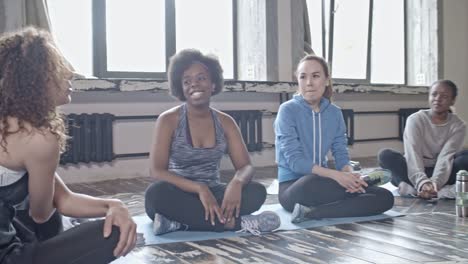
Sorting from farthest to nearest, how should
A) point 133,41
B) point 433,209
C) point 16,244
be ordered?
point 133,41, point 433,209, point 16,244

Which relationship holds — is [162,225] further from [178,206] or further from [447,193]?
[447,193]

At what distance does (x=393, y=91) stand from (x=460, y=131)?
2626 millimetres

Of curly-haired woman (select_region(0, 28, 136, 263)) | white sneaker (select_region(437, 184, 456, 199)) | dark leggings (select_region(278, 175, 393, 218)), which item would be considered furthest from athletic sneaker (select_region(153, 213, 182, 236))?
white sneaker (select_region(437, 184, 456, 199))

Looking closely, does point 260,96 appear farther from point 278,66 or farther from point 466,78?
point 466,78

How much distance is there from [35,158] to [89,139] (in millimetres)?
2792

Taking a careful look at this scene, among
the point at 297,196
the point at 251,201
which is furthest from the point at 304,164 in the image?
the point at 251,201

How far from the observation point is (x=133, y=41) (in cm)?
428

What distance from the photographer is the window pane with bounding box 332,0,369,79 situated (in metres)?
5.54

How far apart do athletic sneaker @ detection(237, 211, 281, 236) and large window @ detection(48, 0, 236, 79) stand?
243 centimetres

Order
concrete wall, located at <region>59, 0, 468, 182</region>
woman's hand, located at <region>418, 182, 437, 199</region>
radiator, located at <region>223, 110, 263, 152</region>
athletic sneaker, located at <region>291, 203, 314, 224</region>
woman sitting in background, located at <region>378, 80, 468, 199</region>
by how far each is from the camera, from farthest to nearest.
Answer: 1. radiator, located at <region>223, 110, 263, 152</region>
2. concrete wall, located at <region>59, 0, 468, 182</region>
3. woman sitting in background, located at <region>378, 80, 468, 199</region>
4. woman's hand, located at <region>418, 182, 437, 199</region>
5. athletic sneaker, located at <region>291, 203, 314, 224</region>

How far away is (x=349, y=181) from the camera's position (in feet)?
7.42

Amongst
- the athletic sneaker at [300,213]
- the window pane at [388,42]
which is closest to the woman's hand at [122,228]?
the athletic sneaker at [300,213]

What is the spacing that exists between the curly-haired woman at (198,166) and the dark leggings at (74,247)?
0.82 meters

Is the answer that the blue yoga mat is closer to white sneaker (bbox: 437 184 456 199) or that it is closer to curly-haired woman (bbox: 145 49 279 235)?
curly-haired woman (bbox: 145 49 279 235)
